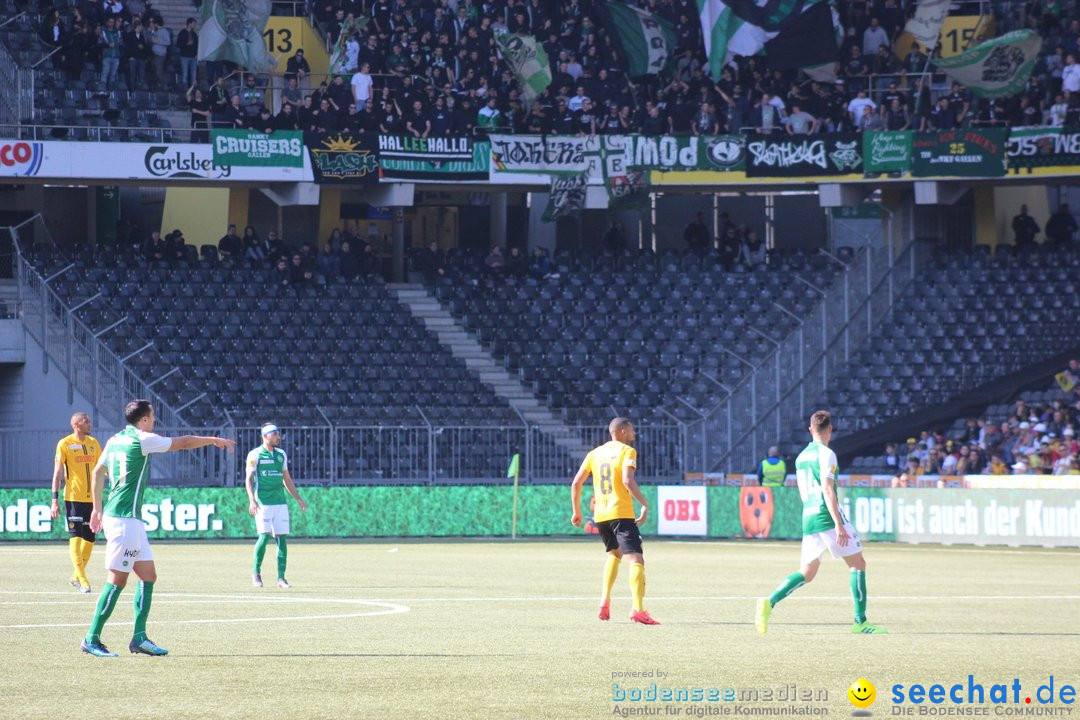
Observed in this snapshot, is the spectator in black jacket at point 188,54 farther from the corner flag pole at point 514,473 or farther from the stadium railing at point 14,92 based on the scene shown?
the corner flag pole at point 514,473

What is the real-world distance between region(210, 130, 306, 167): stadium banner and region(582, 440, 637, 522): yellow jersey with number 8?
1073 inches

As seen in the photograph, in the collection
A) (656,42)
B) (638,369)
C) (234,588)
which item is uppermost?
(656,42)

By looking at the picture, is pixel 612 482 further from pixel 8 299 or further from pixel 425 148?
pixel 425 148

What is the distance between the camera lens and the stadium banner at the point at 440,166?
4450cm

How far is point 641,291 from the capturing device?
47156 mm

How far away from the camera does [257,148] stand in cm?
4322

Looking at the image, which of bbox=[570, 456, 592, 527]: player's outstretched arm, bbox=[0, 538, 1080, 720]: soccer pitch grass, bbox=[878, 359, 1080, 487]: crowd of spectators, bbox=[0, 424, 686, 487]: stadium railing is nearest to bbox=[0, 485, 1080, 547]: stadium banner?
bbox=[0, 424, 686, 487]: stadium railing

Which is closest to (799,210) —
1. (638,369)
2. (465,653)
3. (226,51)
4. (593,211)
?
→ (593,211)

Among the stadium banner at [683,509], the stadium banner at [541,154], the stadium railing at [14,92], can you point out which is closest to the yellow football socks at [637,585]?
the stadium banner at [683,509]

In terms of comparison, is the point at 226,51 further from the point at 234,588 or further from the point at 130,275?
the point at 234,588

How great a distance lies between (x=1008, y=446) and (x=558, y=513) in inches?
390

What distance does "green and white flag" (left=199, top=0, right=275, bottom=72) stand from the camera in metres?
44.5

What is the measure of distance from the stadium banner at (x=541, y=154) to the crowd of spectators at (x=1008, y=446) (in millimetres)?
10950

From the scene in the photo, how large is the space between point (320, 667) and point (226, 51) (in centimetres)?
3388
